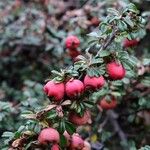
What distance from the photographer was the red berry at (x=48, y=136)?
1.54 m

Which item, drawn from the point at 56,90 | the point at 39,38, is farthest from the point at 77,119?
the point at 39,38

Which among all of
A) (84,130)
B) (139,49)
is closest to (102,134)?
(84,130)

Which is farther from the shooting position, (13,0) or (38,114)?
(13,0)

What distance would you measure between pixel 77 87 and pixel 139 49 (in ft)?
6.15

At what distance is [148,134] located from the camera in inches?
108

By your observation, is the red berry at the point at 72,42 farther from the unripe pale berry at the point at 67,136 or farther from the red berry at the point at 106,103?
the unripe pale berry at the point at 67,136

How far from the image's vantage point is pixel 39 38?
10.1 feet

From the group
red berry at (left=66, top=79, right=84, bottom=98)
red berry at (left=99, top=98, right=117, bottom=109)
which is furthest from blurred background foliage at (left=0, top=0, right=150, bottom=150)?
red berry at (left=66, top=79, right=84, bottom=98)

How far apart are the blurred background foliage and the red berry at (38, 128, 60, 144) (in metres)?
0.87

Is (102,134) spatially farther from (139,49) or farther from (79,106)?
(139,49)

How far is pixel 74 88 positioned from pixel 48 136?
0.63 feet

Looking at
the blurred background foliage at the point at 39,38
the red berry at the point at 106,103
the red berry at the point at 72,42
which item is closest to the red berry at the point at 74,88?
the red berry at the point at 72,42

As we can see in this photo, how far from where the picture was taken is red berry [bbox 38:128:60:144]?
60.7 inches

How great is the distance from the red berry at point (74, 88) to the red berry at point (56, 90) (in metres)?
0.02
